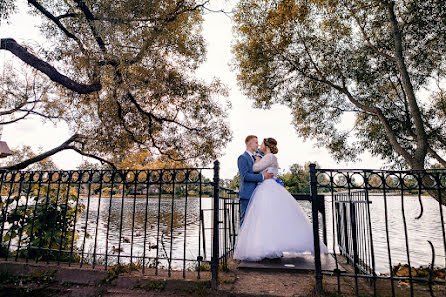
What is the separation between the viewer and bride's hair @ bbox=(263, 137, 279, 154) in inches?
202

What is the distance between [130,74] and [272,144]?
4.56 meters

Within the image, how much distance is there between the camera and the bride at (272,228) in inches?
169

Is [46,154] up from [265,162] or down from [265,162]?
up

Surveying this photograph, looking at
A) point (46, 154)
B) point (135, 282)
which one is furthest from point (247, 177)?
point (46, 154)

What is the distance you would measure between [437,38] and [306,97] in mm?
4164

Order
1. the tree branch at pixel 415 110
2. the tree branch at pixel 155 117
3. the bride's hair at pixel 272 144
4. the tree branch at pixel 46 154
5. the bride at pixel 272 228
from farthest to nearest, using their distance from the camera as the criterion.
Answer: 1. the tree branch at pixel 46 154
2. the tree branch at pixel 155 117
3. the tree branch at pixel 415 110
4. the bride's hair at pixel 272 144
5. the bride at pixel 272 228

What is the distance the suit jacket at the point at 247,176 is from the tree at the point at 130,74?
13.3 feet

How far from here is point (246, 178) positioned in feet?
16.6

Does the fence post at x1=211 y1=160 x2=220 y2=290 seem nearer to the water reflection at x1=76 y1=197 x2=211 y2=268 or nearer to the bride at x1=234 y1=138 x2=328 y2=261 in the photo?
the water reflection at x1=76 y1=197 x2=211 y2=268

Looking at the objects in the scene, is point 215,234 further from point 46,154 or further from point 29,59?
point 46,154

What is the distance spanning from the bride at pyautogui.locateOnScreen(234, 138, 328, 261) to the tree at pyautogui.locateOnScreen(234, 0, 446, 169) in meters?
5.08

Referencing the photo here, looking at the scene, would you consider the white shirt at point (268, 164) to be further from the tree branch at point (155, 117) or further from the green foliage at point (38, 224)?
the tree branch at point (155, 117)

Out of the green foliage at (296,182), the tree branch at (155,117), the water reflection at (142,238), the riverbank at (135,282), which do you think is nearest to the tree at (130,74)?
the tree branch at (155,117)

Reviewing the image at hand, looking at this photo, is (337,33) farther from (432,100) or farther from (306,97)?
(432,100)
